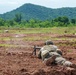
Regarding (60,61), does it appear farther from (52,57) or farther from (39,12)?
(39,12)

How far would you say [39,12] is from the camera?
158 metres

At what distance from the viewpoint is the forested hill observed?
507 feet

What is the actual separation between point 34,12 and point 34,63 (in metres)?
146

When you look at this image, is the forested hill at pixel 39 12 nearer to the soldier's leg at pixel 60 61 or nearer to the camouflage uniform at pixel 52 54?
the camouflage uniform at pixel 52 54

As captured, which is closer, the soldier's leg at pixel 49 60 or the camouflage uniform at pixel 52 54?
the soldier's leg at pixel 49 60

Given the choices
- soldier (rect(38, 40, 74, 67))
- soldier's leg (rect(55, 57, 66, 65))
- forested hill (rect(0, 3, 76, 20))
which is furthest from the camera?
forested hill (rect(0, 3, 76, 20))

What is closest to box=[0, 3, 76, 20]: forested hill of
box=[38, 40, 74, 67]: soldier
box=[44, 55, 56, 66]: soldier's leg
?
box=[38, 40, 74, 67]: soldier

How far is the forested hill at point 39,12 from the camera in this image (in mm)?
154500

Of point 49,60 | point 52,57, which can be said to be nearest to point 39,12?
point 49,60

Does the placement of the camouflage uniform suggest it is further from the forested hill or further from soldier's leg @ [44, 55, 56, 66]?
the forested hill

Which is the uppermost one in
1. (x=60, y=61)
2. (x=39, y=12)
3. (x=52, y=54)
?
(x=52, y=54)

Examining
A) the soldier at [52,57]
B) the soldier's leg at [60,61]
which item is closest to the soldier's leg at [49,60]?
the soldier at [52,57]

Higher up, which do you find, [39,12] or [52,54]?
[52,54]

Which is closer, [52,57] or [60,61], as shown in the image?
[52,57]
